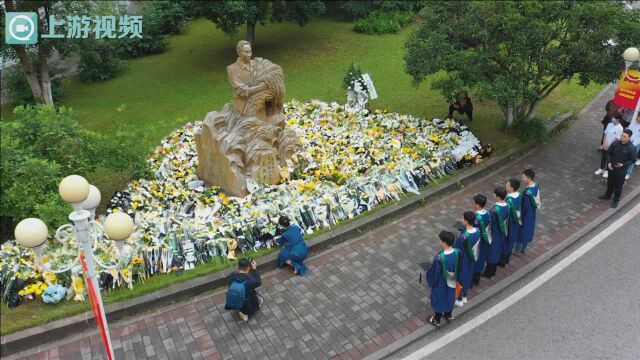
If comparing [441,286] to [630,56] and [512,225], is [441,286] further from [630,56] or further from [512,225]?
[630,56]

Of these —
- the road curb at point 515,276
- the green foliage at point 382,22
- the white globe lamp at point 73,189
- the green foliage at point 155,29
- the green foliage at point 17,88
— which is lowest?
the green foliage at point 17,88

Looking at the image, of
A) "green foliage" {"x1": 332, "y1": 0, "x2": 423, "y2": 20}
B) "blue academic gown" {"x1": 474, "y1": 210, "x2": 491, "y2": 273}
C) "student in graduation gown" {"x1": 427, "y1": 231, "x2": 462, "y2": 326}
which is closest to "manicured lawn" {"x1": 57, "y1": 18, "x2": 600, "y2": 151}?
"green foliage" {"x1": 332, "y1": 0, "x2": 423, "y2": 20}

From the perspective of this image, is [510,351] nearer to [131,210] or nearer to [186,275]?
[186,275]

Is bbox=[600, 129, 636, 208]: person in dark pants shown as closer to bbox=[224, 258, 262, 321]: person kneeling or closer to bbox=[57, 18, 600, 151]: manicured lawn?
bbox=[57, 18, 600, 151]: manicured lawn

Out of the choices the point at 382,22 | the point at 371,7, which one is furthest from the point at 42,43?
the point at 371,7

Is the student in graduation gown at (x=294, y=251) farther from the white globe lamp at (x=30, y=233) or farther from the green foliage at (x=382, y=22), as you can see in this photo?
the green foliage at (x=382, y=22)

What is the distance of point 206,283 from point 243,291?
103 cm

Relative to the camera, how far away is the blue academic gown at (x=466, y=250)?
21.5ft

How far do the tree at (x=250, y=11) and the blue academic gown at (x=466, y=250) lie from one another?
11.0 m

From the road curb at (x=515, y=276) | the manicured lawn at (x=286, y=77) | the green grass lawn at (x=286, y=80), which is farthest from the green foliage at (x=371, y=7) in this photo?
the road curb at (x=515, y=276)

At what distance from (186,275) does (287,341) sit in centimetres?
192

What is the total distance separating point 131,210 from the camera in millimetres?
8758

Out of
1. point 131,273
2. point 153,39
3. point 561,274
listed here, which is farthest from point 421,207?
point 153,39

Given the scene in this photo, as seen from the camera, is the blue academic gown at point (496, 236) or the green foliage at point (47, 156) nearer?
the blue academic gown at point (496, 236)
